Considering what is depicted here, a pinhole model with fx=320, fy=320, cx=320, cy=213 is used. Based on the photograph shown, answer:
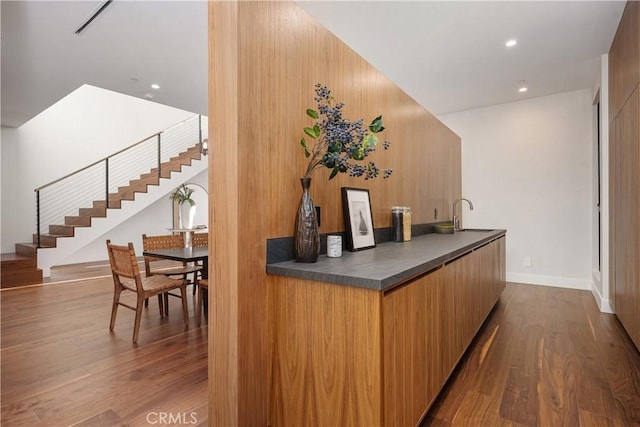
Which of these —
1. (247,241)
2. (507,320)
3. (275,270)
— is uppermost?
(247,241)

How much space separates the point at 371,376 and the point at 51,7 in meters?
3.57

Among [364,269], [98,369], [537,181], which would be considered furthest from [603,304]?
[98,369]

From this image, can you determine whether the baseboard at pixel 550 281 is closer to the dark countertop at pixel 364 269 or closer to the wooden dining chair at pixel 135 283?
the dark countertop at pixel 364 269

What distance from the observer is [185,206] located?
8.58 m

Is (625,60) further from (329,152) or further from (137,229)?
(137,229)

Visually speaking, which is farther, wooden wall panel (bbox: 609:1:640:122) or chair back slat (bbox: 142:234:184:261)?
chair back slat (bbox: 142:234:184:261)

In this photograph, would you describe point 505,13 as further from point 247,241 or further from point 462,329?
point 247,241

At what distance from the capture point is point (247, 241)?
1.36 m

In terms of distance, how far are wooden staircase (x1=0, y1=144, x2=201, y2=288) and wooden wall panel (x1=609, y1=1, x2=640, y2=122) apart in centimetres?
754

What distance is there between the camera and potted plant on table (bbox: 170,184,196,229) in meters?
8.05

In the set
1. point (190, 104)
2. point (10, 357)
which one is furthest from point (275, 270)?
point (190, 104)

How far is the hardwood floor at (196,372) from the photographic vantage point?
5.62ft

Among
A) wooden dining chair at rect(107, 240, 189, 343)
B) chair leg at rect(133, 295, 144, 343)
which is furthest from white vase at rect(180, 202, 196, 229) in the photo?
chair leg at rect(133, 295, 144, 343)

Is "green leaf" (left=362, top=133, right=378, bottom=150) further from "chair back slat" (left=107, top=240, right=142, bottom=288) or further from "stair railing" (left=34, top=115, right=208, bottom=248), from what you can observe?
"stair railing" (left=34, top=115, right=208, bottom=248)
